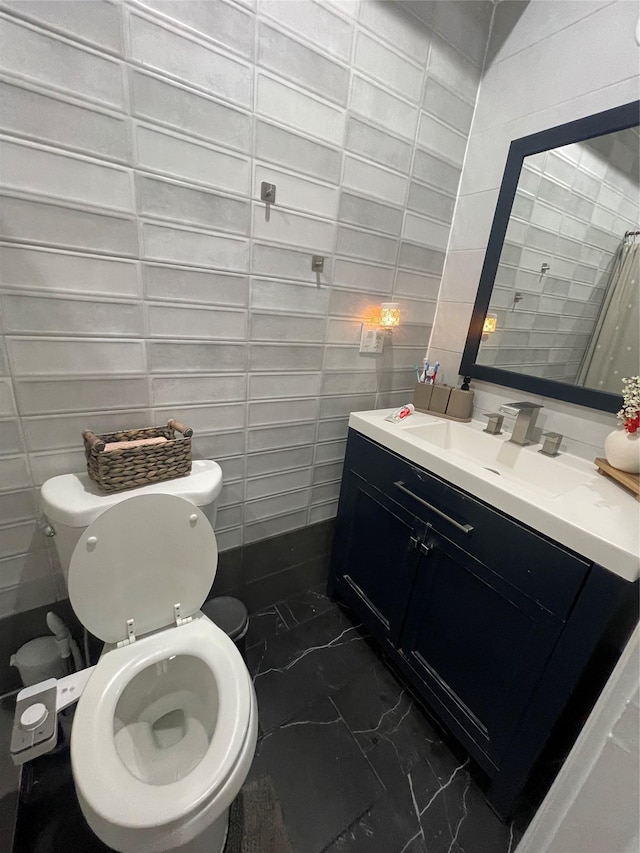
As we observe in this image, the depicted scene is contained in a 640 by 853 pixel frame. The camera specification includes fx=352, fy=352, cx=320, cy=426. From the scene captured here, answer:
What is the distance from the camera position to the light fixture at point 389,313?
1261 millimetres

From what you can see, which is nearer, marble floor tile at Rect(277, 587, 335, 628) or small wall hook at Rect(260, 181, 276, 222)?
small wall hook at Rect(260, 181, 276, 222)

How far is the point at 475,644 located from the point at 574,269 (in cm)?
117

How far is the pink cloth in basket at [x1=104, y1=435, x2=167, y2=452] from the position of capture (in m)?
0.85

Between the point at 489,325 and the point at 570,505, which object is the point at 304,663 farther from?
the point at 489,325

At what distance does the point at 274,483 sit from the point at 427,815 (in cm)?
102

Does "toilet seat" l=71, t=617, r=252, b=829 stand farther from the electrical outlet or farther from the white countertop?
the electrical outlet

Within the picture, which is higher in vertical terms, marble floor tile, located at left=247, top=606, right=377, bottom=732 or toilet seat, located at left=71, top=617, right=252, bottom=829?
toilet seat, located at left=71, top=617, right=252, bottom=829

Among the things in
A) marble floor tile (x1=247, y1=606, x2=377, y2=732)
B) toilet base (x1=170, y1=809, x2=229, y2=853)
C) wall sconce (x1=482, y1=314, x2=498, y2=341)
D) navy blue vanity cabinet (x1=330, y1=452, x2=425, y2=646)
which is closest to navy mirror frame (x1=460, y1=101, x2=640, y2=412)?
wall sconce (x1=482, y1=314, x2=498, y2=341)

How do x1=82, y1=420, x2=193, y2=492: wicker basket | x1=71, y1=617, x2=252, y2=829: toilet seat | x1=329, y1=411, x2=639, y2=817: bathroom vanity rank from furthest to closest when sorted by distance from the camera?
x1=82, y1=420, x2=193, y2=492: wicker basket
x1=329, y1=411, x2=639, y2=817: bathroom vanity
x1=71, y1=617, x2=252, y2=829: toilet seat

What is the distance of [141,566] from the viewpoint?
89 cm

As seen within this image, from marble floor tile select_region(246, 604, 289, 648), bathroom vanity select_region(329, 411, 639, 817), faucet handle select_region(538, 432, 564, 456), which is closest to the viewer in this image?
bathroom vanity select_region(329, 411, 639, 817)

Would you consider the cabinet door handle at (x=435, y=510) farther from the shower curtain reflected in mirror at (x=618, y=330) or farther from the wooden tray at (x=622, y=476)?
the shower curtain reflected in mirror at (x=618, y=330)

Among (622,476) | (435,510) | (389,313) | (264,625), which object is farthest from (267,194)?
(264,625)

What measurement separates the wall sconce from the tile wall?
12.4 inches
